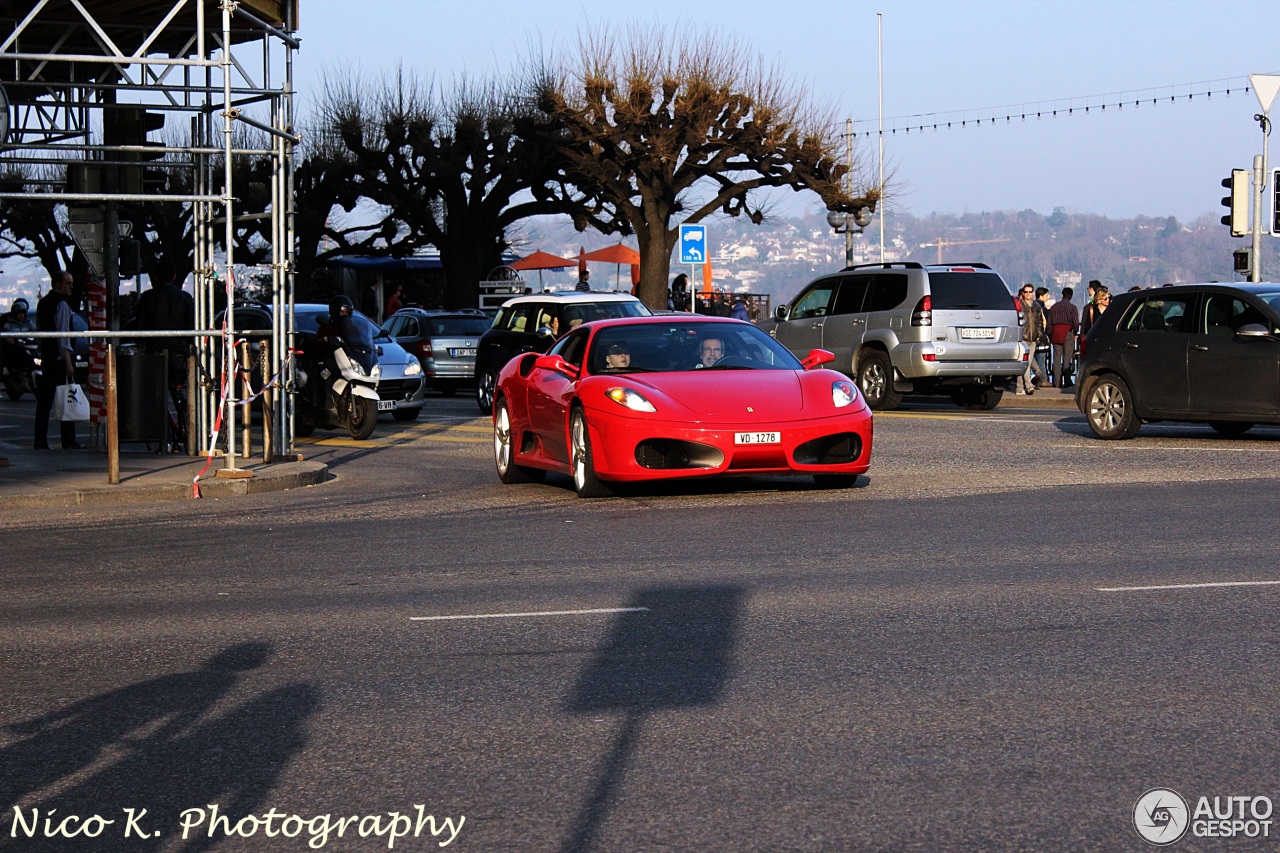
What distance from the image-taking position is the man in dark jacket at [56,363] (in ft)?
60.6

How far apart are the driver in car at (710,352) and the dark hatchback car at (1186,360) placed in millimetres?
6012

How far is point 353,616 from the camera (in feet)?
26.4

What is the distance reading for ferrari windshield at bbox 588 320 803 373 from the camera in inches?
551

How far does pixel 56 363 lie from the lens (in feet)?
60.5

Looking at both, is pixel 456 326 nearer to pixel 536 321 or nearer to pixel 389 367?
pixel 536 321

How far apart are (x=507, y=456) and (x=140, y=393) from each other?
4012 mm

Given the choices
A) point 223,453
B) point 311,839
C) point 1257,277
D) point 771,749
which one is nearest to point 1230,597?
point 771,749

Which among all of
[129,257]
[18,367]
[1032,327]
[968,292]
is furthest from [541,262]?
[129,257]

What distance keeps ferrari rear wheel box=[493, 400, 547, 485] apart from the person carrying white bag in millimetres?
5370

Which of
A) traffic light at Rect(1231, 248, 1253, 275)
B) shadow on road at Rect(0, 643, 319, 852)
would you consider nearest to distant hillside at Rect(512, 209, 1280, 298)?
traffic light at Rect(1231, 248, 1253, 275)

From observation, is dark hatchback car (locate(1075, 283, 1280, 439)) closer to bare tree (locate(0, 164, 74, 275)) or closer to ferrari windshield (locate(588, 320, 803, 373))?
ferrari windshield (locate(588, 320, 803, 373))

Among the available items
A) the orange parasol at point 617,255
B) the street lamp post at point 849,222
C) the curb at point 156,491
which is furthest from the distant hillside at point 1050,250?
the curb at point 156,491

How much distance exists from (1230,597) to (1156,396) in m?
10.3

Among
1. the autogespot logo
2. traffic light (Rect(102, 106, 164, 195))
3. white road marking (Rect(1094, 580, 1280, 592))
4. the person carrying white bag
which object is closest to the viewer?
the autogespot logo
